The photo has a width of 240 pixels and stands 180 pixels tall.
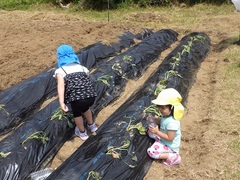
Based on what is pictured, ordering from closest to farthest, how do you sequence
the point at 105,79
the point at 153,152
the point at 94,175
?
the point at 94,175, the point at 153,152, the point at 105,79

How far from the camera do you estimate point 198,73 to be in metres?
7.27

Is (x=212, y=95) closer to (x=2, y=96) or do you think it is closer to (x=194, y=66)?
(x=194, y=66)

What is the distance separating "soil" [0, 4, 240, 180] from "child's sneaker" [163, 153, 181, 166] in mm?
64

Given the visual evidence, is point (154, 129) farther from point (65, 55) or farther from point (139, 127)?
point (65, 55)

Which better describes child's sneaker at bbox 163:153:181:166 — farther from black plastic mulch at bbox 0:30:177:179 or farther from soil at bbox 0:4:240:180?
black plastic mulch at bbox 0:30:177:179

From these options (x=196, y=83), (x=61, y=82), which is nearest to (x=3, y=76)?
(x=61, y=82)

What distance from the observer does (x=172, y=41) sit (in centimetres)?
949

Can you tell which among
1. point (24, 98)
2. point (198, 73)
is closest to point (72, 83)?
point (24, 98)

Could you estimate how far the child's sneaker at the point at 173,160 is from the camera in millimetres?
3863

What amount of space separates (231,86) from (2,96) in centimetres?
447

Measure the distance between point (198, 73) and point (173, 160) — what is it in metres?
3.82

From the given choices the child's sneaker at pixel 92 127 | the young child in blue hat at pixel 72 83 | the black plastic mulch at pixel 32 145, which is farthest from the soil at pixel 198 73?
the young child in blue hat at pixel 72 83

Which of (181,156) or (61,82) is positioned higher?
(61,82)

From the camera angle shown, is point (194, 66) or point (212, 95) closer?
point (212, 95)
